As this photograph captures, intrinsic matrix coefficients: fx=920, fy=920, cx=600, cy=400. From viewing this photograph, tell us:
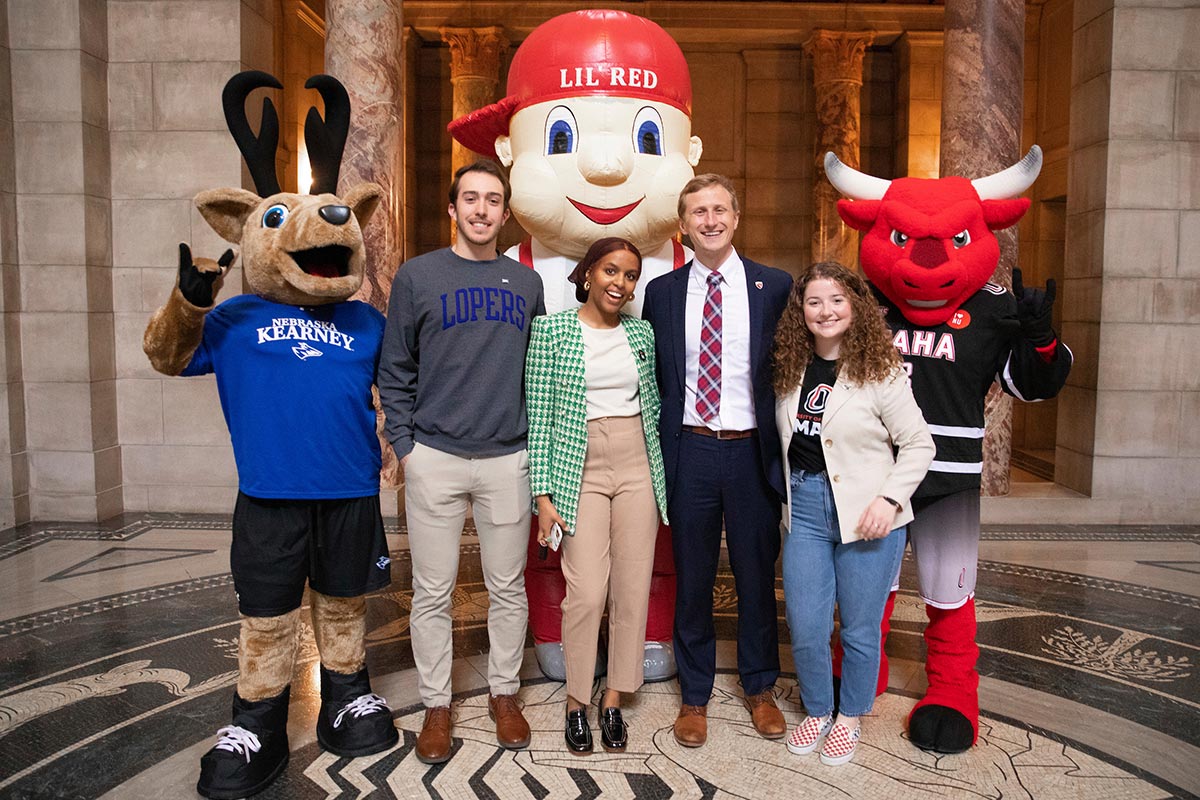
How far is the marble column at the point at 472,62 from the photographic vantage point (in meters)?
10.8

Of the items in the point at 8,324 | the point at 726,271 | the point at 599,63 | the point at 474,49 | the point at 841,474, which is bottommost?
the point at 841,474

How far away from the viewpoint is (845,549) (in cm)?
311

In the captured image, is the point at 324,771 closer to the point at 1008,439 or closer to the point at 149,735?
the point at 149,735

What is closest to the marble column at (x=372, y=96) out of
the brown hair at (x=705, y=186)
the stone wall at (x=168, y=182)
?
the stone wall at (x=168, y=182)

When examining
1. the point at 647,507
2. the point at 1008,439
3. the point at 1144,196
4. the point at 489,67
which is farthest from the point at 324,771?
the point at 489,67

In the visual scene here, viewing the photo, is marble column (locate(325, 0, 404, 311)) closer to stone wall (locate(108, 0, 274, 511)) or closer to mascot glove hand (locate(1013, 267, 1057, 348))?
stone wall (locate(108, 0, 274, 511))

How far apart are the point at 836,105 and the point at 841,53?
0.64 m

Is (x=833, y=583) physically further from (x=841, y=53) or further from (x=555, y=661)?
(x=841, y=53)

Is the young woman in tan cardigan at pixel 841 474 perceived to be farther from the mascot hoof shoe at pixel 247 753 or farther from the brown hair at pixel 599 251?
the mascot hoof shoe at pixel 247 753

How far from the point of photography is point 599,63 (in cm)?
369

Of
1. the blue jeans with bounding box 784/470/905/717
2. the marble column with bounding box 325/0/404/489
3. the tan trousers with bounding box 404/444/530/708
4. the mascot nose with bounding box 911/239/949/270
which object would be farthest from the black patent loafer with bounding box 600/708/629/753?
the marble column with bounding box 325/0/404/489

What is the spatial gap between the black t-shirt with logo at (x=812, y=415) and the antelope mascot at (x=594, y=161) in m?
0.83

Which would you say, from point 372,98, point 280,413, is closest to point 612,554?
point 280,413

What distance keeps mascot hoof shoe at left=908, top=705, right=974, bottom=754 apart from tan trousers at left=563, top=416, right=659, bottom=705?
39.9 inches
